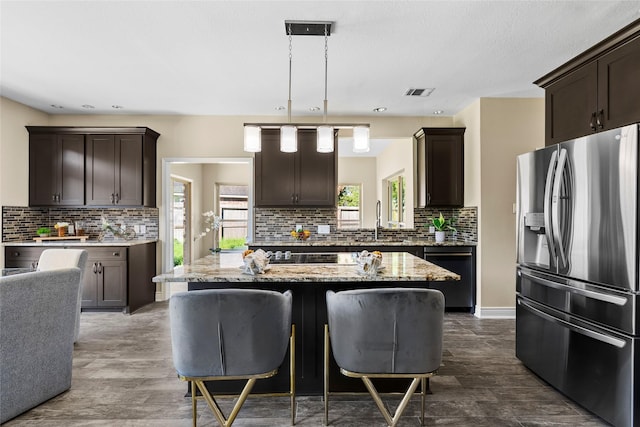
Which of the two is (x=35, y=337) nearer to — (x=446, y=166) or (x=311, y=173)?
(x=311, y=173)

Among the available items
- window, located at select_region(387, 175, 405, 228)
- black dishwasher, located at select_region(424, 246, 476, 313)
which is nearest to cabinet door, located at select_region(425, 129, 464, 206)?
black dishwasher, located at select_region(424, 246, 476, 313)

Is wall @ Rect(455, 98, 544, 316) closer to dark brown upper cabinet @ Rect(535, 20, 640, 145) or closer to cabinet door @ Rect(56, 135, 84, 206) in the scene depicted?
dark brown upper cabinet @ Rect(535, 20, 640, 145)

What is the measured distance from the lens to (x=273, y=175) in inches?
197

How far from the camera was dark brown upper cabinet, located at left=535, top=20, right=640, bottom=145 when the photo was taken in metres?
2.42

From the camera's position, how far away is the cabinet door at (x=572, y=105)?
108 inches

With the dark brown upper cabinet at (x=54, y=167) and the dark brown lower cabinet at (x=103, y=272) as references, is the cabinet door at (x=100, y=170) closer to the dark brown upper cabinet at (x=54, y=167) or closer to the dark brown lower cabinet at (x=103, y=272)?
the dark brown upper cabinet at (x=54, y=167)

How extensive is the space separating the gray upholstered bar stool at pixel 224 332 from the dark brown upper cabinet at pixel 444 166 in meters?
3.63

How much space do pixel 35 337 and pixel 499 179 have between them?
4.63 meters

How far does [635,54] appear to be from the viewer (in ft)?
7.89

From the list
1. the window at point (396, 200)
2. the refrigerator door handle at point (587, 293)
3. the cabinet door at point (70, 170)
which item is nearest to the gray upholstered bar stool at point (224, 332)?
the refrigerator door handle at point (587, 293)

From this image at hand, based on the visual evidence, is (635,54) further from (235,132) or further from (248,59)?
(235,132)

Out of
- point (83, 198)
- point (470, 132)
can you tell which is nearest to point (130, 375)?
point (83, 198)

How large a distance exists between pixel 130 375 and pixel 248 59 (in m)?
2.75

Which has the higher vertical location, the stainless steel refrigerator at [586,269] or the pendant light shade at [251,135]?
the pendant light shade at [251,135]
